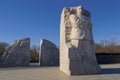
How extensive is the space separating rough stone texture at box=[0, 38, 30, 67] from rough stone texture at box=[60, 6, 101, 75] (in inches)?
331

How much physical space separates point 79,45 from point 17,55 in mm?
9642

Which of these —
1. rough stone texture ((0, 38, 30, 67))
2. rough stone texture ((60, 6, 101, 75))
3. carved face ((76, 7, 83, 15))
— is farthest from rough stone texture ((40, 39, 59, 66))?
carved face ((76, 7, 83, 15))

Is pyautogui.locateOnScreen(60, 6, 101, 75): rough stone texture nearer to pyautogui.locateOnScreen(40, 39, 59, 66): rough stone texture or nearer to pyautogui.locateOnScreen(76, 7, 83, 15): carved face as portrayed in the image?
pyautogui.locateOnScreen(76, 7, 83, 15): carved face

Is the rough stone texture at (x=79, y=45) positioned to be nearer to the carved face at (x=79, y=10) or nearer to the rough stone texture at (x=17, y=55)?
the carved face at (x=79, y=10)

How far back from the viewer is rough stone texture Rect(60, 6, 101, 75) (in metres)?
9.17

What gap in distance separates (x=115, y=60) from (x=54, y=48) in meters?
8.51

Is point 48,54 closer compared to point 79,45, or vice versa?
point 79,45

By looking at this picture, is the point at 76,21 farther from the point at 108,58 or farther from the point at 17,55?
the point at 108,58

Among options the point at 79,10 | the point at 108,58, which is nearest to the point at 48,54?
the point at 108,58

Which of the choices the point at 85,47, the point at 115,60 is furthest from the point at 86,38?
the point at 115,60

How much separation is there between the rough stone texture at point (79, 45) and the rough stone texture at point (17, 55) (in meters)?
8.41

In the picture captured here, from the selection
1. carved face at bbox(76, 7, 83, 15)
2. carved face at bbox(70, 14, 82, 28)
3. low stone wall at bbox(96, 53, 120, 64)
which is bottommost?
low stone wall at bbox(96, 53, 120, 64)

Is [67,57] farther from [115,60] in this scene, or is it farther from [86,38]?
[115,60]

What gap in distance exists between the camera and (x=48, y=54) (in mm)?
18953
